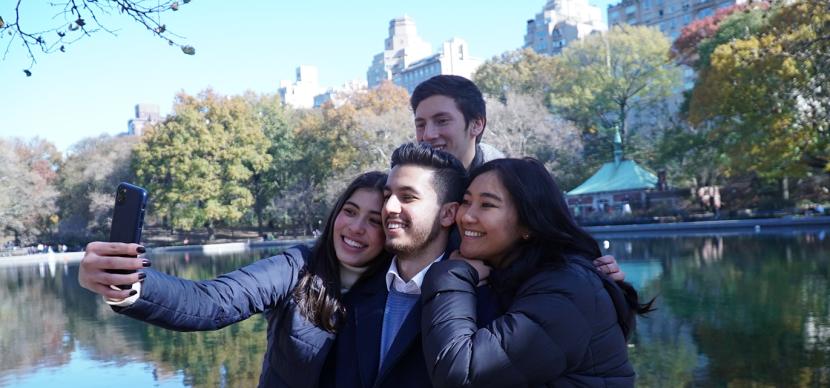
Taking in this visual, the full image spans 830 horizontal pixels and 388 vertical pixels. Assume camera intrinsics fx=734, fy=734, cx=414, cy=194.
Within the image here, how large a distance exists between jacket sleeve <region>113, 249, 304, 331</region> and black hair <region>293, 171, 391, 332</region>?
0.06 m

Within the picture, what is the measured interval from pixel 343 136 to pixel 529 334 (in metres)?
35.2

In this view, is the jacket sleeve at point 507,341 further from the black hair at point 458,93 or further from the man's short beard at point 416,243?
the black hair at point 458,93

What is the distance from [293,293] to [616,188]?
28.2 metres

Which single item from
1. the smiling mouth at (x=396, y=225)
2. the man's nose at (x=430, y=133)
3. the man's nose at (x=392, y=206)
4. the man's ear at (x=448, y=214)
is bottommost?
the smiling mouth at (x=396, y=225)

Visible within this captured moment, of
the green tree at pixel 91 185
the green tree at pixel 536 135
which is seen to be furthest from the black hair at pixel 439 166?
the green tree at pixel 91 185

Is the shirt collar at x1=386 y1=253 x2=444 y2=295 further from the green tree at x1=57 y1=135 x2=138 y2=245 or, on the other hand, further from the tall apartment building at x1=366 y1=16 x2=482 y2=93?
the tall apartment building at x1=366 y1=16 x2=482 y2=93

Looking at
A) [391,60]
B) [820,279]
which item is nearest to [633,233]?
[820,279]

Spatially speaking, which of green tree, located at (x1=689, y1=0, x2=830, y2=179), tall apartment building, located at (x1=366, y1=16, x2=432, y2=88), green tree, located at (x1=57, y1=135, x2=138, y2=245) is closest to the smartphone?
green tree, located at (x1=689, y1=0, x2=830, y2=179)

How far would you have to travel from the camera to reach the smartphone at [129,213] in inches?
63.3

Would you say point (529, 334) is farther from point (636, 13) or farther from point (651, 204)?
point (636, 13)

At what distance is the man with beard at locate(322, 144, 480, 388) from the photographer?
190cm

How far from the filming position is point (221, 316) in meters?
2.00

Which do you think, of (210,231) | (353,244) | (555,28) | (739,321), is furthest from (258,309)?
(555,28)

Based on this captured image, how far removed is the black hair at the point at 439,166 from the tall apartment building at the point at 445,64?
89980 millimetres
